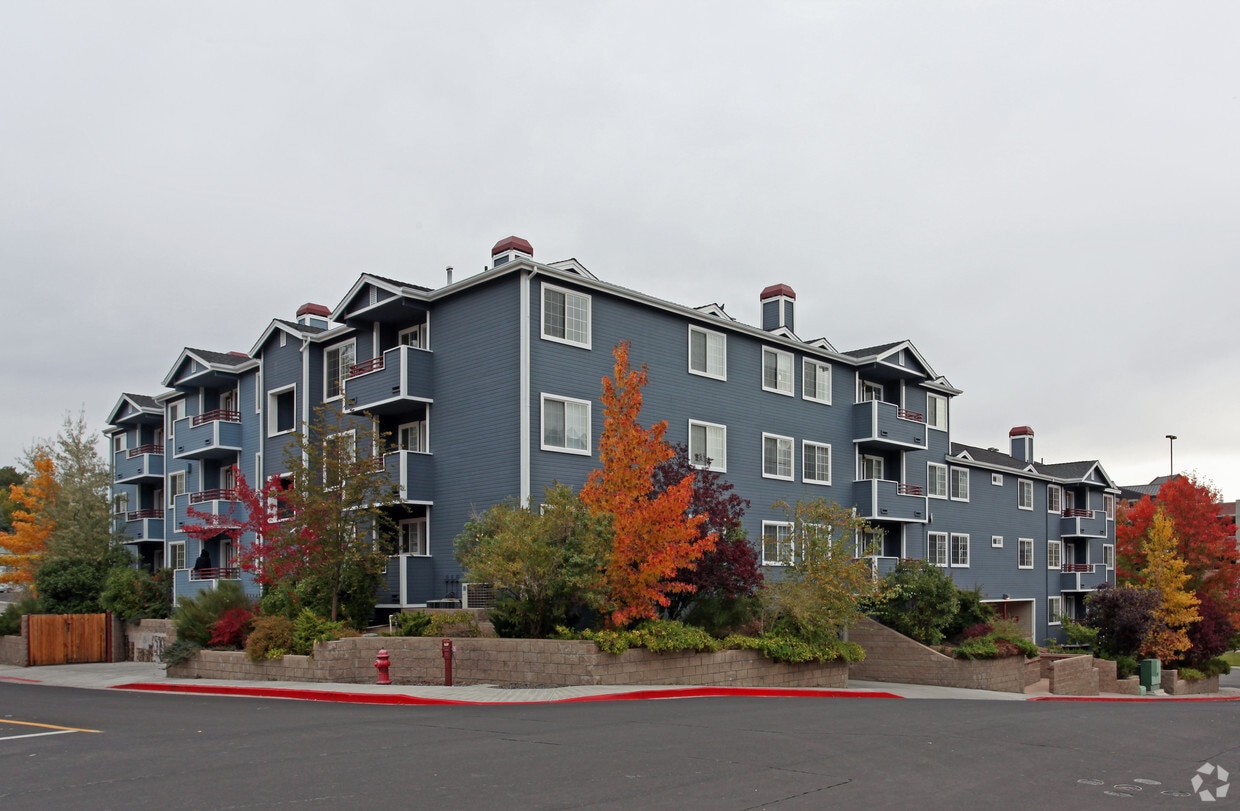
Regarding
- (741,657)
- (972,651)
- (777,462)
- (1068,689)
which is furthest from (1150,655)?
(741,657)

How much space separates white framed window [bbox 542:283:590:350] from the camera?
28766 millimetres

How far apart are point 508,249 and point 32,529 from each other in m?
28.7

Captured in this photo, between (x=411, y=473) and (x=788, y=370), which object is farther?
(x=788, y=370)

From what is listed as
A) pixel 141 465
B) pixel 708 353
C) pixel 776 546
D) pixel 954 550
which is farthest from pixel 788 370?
pixel 141 465

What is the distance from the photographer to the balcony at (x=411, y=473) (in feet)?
96.3

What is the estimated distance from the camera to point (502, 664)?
20.9 meters

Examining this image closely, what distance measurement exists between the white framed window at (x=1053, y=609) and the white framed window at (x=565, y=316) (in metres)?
35.6

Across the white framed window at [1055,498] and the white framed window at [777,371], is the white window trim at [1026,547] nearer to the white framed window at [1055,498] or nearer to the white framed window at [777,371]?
the white framed window at [1055,498]

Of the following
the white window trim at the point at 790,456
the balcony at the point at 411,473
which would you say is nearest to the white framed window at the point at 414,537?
the balcony at the point at 411,473

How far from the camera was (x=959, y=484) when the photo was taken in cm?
4775

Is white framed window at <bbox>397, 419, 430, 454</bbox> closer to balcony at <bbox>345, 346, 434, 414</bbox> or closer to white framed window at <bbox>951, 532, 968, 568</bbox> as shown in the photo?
balcony at <bbox>345, 346, 434, 414</bbox>

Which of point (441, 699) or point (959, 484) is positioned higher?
point (959, 484)

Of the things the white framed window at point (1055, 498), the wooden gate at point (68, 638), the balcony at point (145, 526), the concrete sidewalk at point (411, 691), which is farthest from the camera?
the white framed window at point (1055, 498)

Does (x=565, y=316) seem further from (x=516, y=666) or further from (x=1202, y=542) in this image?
(x=1202, y=542)
